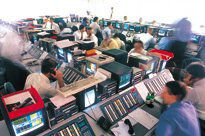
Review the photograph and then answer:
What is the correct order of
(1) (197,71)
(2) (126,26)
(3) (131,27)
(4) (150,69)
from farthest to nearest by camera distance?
(2) (126,26) → (3) (131,27) → (4) (150,69) → (1) (197,71)

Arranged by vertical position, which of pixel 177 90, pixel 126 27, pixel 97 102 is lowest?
pixel 97 102

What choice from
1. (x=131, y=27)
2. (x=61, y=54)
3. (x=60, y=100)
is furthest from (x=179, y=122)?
(x=131, y=27)

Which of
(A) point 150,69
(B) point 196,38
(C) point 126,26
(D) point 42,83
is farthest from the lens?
(C) point 126,26

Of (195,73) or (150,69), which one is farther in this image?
(150,69)

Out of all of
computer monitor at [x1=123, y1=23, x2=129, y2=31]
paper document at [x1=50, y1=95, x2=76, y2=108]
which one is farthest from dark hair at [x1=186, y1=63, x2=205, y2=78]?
computer monitor at [x1=123, y1=23, x2=129, y2=31]

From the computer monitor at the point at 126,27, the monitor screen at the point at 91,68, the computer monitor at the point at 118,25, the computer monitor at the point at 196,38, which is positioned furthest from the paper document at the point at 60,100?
the computer monitor at the point at 118,25

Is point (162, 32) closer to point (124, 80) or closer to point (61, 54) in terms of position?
point (61, 54)

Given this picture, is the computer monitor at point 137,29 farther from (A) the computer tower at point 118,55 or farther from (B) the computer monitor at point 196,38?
(A) the computer tower at point 118,55

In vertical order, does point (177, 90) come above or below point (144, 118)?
above

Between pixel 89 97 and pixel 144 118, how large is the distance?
0.71 meters

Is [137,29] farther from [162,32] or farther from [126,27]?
[162,32]

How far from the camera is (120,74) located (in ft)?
6.15

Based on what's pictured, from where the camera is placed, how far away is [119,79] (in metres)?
1.90

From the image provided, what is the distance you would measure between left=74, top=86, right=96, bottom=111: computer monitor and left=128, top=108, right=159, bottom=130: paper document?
1.76ft
